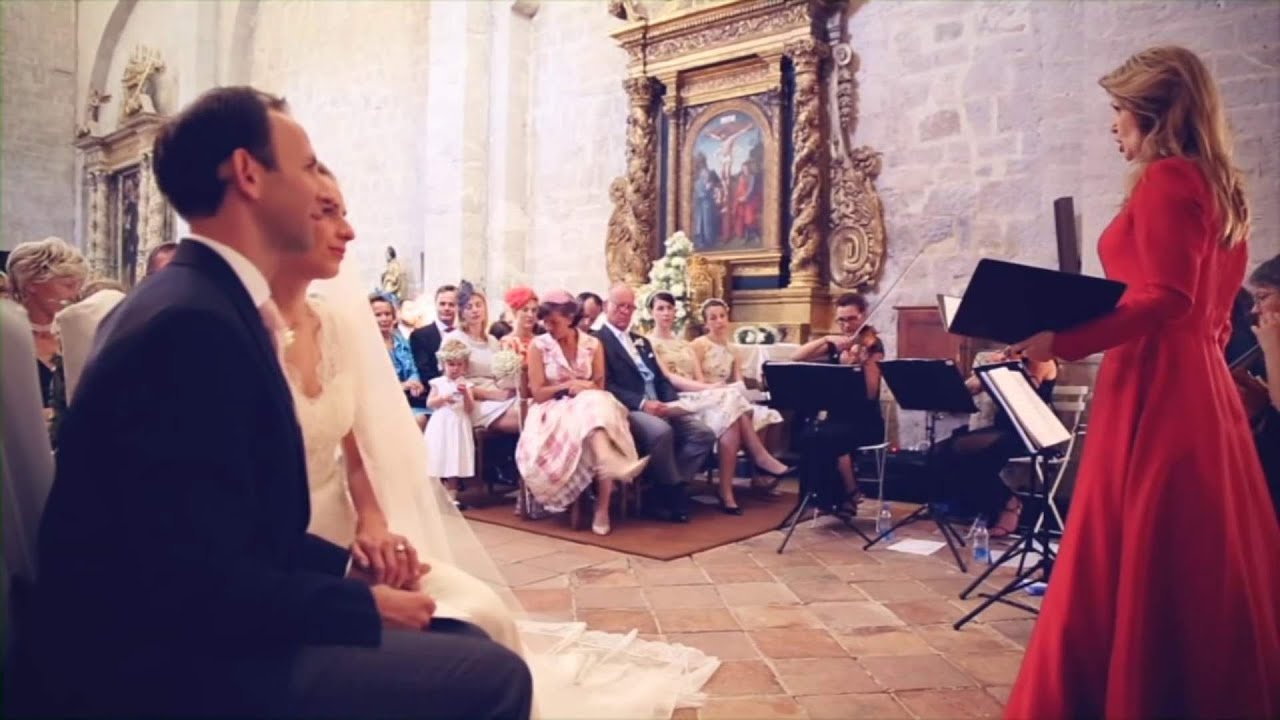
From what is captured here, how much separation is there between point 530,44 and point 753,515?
6916mm

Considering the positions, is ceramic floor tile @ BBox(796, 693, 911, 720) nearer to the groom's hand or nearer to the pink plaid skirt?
the groom's hand

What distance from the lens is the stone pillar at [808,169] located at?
305 inches

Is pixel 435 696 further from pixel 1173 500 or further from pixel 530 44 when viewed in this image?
pixel 530 44

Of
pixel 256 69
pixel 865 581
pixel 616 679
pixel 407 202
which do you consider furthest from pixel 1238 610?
pixel 256 69

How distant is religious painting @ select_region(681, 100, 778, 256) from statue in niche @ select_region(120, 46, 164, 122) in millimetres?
10981

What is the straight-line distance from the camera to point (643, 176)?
891 centimetres

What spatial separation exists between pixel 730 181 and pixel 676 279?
1321 mm

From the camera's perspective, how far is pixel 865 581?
429cm

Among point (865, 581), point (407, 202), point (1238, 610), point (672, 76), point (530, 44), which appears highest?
point (530, 44)

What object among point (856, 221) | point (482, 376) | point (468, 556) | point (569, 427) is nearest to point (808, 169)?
point (856, 221)

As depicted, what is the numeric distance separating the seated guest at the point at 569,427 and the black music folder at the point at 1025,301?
333cm

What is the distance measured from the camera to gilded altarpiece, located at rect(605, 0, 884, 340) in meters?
7.75

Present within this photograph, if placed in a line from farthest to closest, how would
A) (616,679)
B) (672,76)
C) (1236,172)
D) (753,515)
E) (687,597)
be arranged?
(672,76)
(753,515)
(687,597)
(616,679)
(1236,172)

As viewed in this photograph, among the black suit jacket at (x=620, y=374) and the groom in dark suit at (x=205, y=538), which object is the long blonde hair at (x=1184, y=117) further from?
the black suit jacket at (x=620, y=374)
